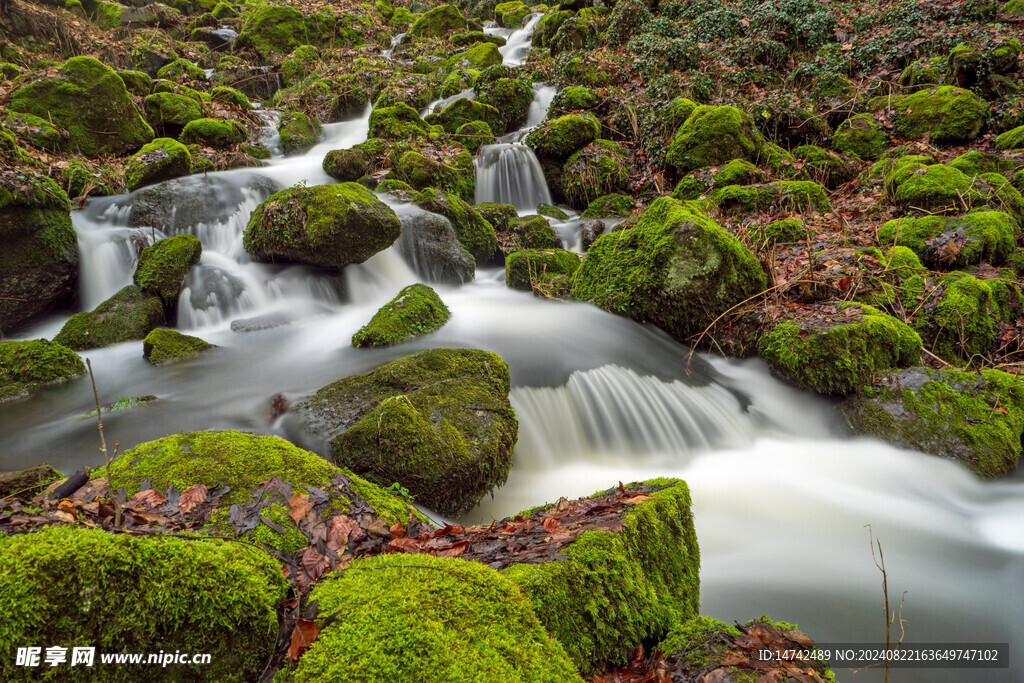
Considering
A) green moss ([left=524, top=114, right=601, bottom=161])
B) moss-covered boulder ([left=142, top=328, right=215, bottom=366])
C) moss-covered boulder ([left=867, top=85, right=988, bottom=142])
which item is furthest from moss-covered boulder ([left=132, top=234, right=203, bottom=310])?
moss-covered boulder ([left=867, top=85, right=988, bottom=142])

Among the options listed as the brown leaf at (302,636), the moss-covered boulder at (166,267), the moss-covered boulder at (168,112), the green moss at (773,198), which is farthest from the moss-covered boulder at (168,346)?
the green moss at (773,198)

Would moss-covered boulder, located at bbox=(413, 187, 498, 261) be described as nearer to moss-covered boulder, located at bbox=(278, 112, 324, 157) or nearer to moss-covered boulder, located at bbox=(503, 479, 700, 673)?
moss-covered boulder, located at bbox=(278, 112, 324, 157)

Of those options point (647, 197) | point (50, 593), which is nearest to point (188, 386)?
point (50, 593)

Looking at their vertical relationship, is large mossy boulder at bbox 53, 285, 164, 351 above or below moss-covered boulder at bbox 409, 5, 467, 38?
below

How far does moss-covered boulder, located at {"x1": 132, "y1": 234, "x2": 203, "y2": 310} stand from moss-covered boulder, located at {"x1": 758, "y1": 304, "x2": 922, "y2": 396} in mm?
8581

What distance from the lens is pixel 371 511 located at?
9.21 feet

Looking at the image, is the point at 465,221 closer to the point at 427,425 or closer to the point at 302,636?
the point at 427,425

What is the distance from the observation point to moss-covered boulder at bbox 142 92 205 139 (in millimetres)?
12664

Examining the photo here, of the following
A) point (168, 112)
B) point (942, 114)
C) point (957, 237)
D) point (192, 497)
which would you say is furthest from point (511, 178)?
point (192, 497)

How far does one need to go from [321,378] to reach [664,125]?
11075mm

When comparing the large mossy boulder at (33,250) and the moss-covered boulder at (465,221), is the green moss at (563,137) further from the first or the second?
the large mossy boulder at (33,250)

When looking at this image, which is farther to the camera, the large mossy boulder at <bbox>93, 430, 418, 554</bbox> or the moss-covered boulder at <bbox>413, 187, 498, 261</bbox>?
the moss-covered boulder at <bbox>413, 187, 498, 261</bbox>

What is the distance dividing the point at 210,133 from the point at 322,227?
7383 millimetres

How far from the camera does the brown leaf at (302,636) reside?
5.27 ft
